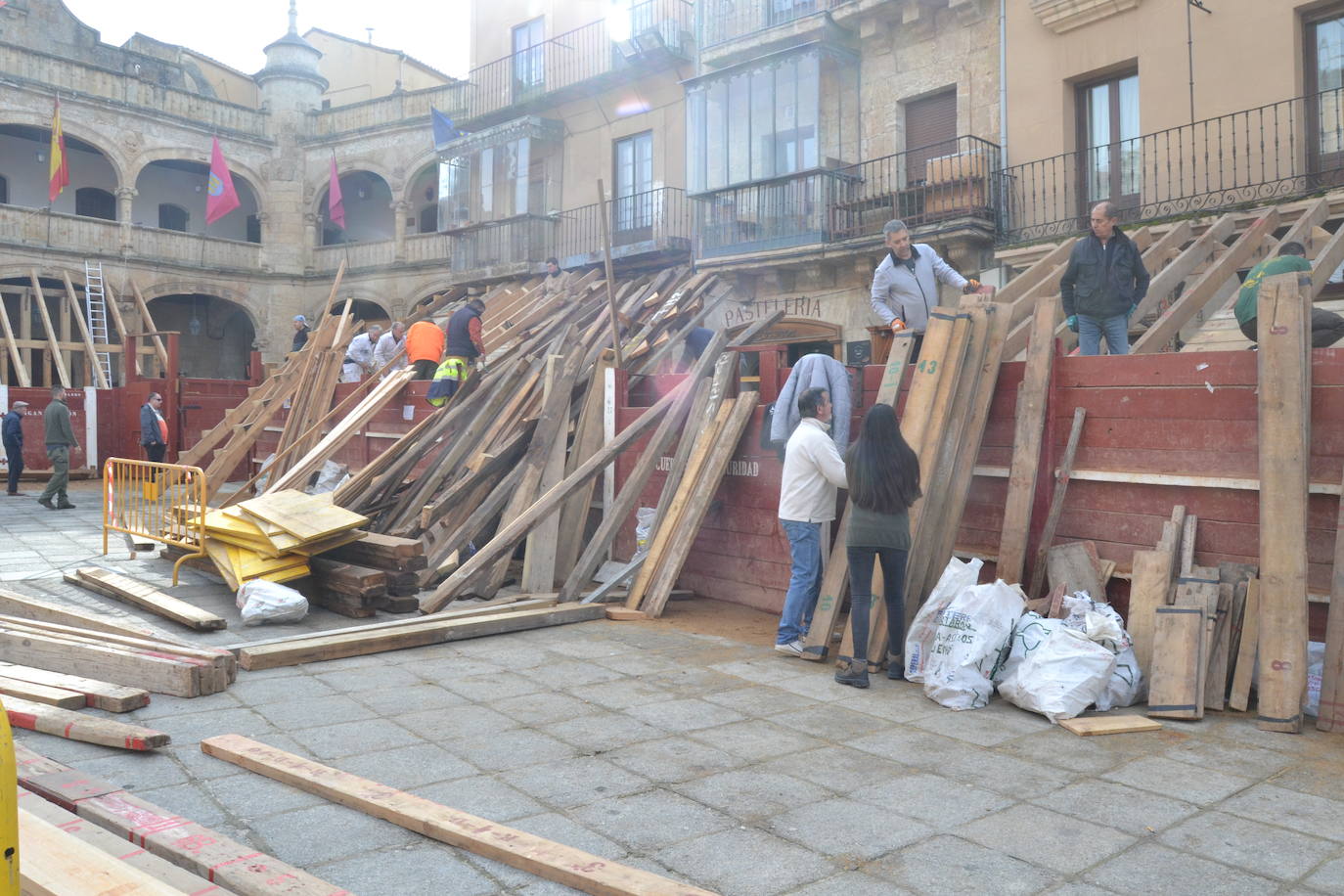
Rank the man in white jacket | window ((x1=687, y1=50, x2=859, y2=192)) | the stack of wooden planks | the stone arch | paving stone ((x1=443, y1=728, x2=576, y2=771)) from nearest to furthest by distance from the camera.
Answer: paving stone ((x1=443, y1=728, x2=576, y2=771)) < the man in white jacket < the stack of wooden planks < window ((x1=687, y1=50, x2=859, y2=192)) < the stone arch

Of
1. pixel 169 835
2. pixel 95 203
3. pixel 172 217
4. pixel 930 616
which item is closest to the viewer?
pixel 169 835

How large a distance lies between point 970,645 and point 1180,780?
4.58ft

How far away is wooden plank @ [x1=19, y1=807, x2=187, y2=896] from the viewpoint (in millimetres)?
2391

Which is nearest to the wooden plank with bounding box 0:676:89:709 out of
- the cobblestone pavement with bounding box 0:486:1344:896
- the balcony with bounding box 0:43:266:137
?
the cobblestone pavement with bounding box 0:486:1344:896

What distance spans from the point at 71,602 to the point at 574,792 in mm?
5796

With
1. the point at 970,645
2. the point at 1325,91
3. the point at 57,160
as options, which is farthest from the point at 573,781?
the point at 57,160

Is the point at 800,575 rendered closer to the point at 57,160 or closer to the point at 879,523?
the point at 879,523

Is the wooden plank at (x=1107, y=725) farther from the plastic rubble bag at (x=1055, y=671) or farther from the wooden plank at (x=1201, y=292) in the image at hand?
the wooden plank at (x=1201, y=292)

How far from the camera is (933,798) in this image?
4004 millimetres

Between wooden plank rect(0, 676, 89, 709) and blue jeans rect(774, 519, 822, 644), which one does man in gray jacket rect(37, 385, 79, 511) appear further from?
blue jeans rect(774, 519, 822, 644)

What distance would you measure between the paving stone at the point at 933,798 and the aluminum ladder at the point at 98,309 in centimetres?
2566

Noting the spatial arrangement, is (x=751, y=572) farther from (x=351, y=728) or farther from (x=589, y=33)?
(x=589, y=33)

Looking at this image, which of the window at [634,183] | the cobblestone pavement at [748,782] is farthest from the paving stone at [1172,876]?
the window at [634,183]

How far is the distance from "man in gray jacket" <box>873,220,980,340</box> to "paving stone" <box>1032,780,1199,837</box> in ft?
16.2
